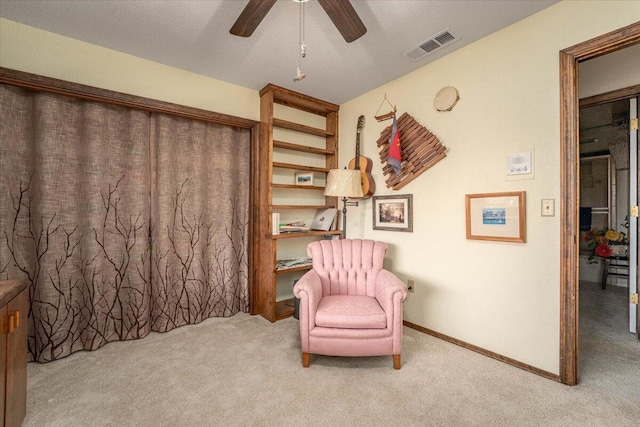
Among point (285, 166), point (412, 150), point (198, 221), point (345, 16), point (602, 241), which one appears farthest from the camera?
point (602, 241)

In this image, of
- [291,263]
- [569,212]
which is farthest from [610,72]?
[291,263]

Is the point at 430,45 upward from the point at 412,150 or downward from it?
upward

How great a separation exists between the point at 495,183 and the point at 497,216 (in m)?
0.26

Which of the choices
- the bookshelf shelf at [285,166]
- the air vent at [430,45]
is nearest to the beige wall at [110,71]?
the bookshelf shelf at [285,166]

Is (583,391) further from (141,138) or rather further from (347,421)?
(141,138)

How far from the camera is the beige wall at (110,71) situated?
200cm

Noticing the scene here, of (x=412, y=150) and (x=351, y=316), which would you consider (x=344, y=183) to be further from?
(x=351, y=316)

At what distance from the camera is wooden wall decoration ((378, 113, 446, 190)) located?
2516 millimetres

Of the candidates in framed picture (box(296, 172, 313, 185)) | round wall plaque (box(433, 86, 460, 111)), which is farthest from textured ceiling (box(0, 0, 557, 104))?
framed picture (box(296, 172, 313, 185))

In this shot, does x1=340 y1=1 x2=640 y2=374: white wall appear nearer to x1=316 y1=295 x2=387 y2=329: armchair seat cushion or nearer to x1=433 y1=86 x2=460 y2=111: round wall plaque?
x1=433 y1=86 x2=460 y2=111: round wall plaque

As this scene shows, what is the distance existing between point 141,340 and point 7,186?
1.56m

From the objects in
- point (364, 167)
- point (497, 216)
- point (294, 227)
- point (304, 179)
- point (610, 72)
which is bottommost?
point (294, 227)

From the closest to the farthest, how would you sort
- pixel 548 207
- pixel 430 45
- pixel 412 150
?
pixel 548 207
pixel 430 45
pixel 412 150

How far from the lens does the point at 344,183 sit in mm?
2764
